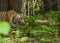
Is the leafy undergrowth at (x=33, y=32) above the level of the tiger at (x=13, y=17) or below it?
above

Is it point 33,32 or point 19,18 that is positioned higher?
point 33,32

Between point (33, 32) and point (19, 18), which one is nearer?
point (33, 32)

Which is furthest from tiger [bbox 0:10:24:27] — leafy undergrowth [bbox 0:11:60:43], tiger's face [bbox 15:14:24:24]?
leafy undergrowth [bbox 0:11:60:43]

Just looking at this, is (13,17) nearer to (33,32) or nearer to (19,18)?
(19,18)

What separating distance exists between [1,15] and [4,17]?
14 cm

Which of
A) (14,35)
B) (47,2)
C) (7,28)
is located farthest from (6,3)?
(7,28)

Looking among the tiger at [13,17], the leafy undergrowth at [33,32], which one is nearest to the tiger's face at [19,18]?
the tiger at [13,17]

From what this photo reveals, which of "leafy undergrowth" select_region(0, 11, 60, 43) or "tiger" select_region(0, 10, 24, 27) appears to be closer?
"leafy undergrowth" select_region(0, 11, 60, 43)

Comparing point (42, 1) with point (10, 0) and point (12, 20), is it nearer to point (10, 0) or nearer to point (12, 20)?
point (10, 0)

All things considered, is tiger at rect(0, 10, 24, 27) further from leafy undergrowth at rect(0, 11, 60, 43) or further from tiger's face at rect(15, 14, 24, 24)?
leafy undergrowth at rect(0, 11, 60, 43)

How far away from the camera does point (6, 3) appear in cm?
756

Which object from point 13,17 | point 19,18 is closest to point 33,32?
point 19,18

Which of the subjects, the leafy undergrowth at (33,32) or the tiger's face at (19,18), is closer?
the leafy undergrowth at (33,32)

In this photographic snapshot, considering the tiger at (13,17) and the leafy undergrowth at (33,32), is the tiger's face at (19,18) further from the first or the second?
the leafy undergrowth at (33,32)
